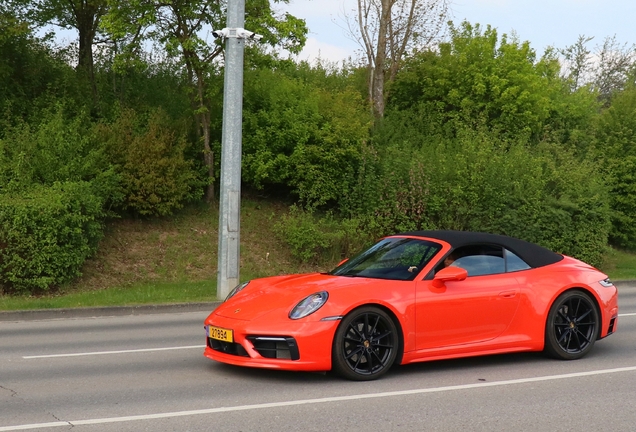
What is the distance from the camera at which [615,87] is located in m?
49.3

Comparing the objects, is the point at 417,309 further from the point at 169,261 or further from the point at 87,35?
the point at 87,35

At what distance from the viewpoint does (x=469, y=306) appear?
27.1 ft

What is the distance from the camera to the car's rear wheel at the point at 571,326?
880cm

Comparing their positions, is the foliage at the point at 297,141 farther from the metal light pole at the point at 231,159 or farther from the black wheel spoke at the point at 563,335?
the black wheel spoke at the point at 563,335

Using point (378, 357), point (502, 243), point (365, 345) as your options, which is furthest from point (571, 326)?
point (365, 345)

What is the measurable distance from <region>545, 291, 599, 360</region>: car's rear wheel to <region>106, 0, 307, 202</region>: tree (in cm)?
1356

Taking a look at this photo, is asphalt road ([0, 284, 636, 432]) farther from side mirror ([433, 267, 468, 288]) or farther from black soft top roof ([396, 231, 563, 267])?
black soft top roof ([396, 231, 563, 267])

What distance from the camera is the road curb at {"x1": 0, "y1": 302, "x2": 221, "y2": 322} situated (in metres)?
14.0

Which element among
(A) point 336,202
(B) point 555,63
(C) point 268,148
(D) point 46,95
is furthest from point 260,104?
(B) point 555,63

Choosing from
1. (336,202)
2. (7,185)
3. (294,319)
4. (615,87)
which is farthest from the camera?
(615,87)

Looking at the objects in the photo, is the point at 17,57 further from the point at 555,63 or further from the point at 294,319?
the point at 555,63

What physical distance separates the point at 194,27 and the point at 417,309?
15.5m

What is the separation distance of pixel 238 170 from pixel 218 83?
735 cm

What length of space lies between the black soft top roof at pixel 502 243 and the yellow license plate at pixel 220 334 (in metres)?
2.50
